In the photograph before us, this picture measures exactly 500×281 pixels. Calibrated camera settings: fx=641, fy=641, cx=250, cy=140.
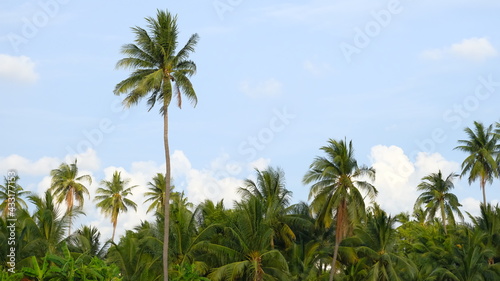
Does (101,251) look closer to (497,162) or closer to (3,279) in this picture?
(3,279)

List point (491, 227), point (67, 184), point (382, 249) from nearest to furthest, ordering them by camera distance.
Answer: point (382, 249) < point (491, 227) < point (67, 184)

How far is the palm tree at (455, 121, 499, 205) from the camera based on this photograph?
66.9 metres

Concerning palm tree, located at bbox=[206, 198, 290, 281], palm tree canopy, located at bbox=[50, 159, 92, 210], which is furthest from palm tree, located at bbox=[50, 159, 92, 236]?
palm tree, located at bbox=[206, 198, 290, 281]

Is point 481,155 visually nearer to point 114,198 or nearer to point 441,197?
point 441,197

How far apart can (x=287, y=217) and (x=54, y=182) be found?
109 feet

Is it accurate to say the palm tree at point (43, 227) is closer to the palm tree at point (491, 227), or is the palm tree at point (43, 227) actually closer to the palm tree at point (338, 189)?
the palm tree at point (338, 189)

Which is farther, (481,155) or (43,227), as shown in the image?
(481,155)

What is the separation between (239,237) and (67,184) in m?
36.1

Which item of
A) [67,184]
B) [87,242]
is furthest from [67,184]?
[87,242]

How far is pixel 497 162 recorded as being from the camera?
223ft

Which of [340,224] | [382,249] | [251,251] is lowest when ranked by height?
[251,251]

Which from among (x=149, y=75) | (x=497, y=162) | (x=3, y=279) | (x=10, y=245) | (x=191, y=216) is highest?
(x=497, y=162)

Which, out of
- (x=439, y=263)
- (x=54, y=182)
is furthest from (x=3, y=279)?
(x=54, y=182)

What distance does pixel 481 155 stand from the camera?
67.2m
